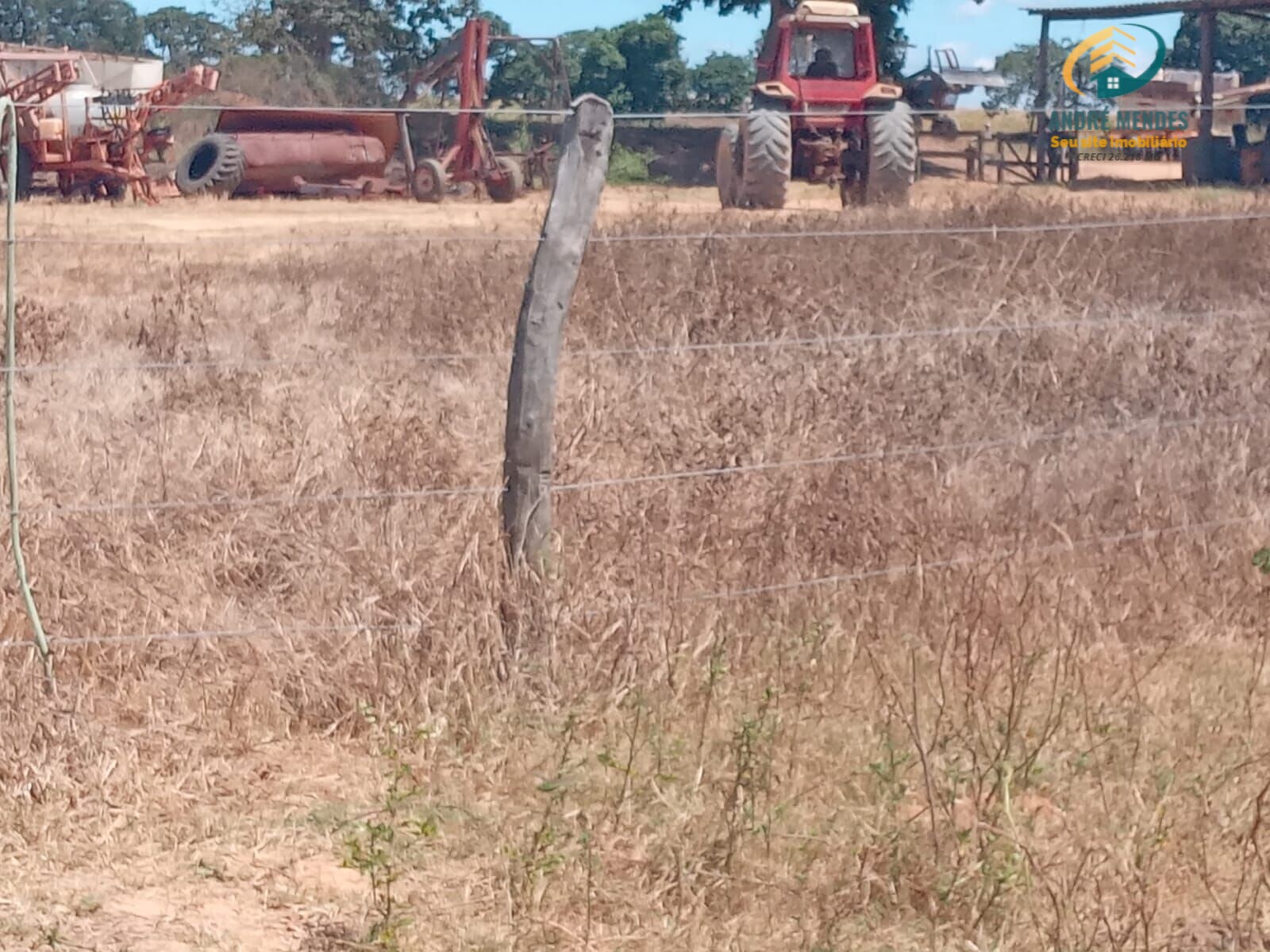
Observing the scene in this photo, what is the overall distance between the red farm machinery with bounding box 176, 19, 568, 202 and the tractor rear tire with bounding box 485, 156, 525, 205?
11 mm

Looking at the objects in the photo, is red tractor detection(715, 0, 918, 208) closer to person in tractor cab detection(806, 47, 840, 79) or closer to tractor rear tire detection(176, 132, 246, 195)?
person in tractor cab detection(806, 47, 840, 79)

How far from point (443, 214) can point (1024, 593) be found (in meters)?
15.6

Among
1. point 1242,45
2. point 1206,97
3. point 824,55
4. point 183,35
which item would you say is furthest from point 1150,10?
point 183,35

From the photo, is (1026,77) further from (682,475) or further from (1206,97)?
(682,475)

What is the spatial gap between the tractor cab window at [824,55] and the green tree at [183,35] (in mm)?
38585

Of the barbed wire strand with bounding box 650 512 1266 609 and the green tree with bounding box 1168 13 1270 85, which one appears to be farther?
the green tree with bounding box 1168 13 1270 85

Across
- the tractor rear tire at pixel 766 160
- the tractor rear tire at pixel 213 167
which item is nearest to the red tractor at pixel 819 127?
the tractor rear tire at pixel 766 160

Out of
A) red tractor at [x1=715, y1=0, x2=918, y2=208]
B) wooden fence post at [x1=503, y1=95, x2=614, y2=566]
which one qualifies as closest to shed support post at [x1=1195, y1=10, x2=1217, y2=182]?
red tractor at [x1=715, y1=0, x2=918, y2=208]

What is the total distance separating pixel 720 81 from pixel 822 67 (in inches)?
1330

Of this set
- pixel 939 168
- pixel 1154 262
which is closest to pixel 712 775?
pixel 1154 262

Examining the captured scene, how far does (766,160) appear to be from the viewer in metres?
17.5

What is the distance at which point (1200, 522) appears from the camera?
17.8ft

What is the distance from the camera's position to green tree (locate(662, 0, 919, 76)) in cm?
3662

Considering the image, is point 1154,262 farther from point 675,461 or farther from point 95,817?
point 95,817
